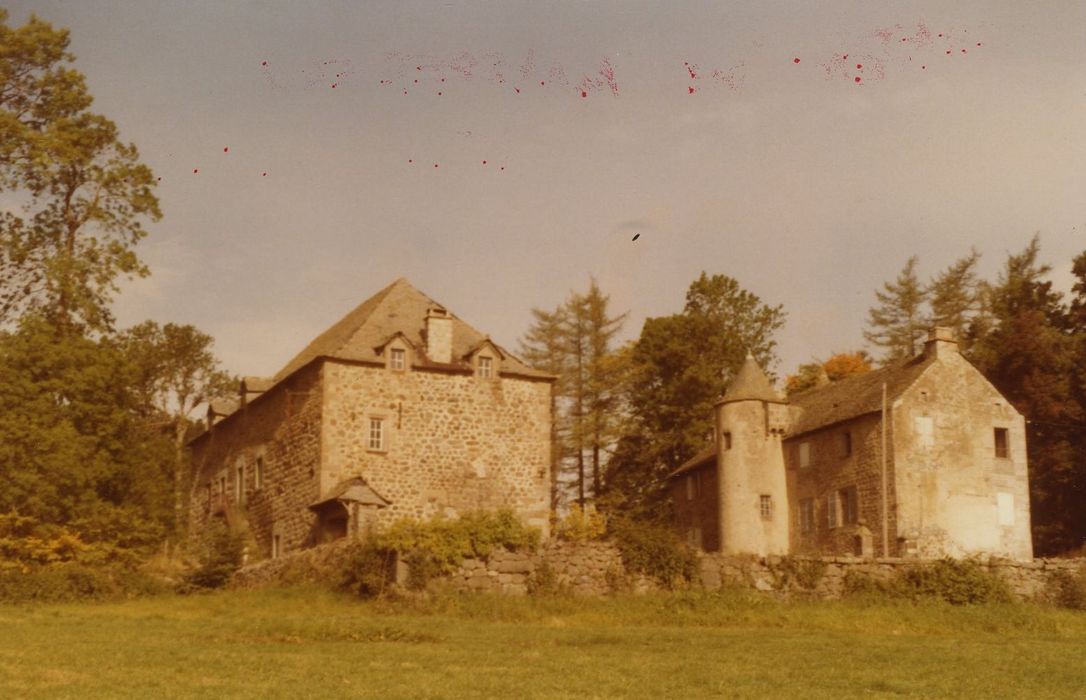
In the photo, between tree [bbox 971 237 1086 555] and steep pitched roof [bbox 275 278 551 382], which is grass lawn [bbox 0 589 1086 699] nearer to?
steep pitched roof [bbox 275 278 551 382]

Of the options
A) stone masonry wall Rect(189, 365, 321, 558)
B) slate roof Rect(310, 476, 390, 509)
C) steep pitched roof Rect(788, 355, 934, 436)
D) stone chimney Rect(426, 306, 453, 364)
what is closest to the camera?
slate roof Rect(310, 476, 390, 509)

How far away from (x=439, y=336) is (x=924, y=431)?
640 inches

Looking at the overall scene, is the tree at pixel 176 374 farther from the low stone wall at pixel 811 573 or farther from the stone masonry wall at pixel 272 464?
the low stone wall at pixel 811 573

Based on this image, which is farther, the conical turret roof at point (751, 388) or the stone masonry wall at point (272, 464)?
the conical turret roof at point (751, 388)

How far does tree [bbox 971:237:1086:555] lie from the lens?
4881 cm

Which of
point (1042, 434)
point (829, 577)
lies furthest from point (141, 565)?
point (1042, 434)

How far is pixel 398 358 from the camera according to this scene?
4278 centimetres

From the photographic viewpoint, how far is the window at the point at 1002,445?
4381 cm

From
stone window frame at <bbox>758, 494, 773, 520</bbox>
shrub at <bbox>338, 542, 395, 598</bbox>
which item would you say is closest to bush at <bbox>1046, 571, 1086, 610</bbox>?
stone window frame at <bbox>758, 494, 773, 520</bbox>

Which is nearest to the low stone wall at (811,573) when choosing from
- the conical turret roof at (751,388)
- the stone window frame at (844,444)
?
the stone window frame at (844,444)

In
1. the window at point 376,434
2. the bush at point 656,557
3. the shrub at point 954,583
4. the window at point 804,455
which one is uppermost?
the window at point 376,434

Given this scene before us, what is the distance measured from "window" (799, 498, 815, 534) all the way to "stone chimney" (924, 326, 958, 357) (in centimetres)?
649

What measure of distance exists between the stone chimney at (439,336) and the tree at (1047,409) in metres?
22.0

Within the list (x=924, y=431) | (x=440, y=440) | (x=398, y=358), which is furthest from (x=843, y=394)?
(x=398, y=358)
